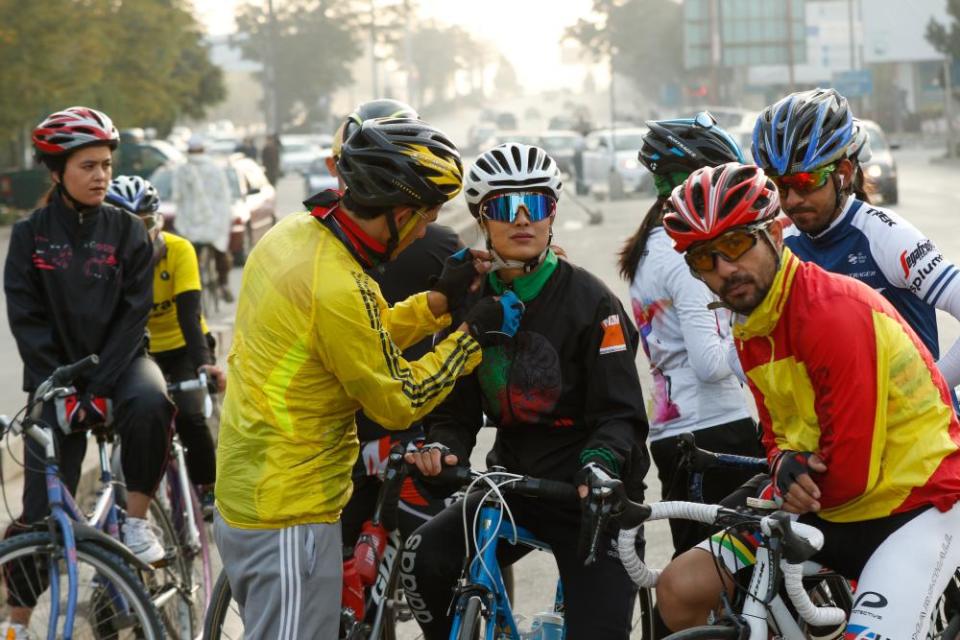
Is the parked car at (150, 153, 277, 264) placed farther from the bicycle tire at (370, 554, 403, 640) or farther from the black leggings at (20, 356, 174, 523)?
the bicycle tire at (370, 554, 403, 640)

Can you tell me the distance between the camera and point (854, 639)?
3.65 m

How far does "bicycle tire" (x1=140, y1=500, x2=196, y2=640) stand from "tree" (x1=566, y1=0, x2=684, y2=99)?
9719cm

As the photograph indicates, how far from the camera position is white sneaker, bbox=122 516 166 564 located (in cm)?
590

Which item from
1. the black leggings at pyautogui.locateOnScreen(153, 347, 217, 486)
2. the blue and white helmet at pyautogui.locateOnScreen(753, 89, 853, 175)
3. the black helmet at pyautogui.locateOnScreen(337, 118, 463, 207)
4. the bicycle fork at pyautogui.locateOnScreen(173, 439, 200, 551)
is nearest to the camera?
the black helmet at pyautogui.locateOnScreen(337, 118, 463, 207)

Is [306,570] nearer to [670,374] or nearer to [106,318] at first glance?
[670,374]

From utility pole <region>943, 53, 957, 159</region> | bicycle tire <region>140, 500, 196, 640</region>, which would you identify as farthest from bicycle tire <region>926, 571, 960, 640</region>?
utility pole <region>943, 53, 957, 159</region>

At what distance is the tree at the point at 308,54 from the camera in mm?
92125

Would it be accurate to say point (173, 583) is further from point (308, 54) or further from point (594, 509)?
point (308, 54)

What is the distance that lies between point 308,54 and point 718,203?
3571 inches

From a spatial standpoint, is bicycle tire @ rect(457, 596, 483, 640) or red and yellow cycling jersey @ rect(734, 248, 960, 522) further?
bicycle tire @ rect(457, 596, 483, 640)

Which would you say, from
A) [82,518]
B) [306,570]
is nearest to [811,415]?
[306,570]

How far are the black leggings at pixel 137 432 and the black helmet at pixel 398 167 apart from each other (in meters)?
2.30

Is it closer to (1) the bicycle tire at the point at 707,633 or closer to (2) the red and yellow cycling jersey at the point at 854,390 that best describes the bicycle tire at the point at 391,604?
(1) the bicycle tire at the point at 707,633

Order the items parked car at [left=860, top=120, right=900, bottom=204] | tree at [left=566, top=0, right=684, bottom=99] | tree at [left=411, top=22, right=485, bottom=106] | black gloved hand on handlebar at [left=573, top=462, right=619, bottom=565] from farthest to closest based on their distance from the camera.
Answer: tree at [left=411, top=22, right=485, bottom=106] → tree at [left=566, top=0, right=684, bottom=99] → parked car at [left=860, top=120, right=900, bottom=204] → black gloved hand on handlebar at [left=573, top=462, right=619, bottom=565]
